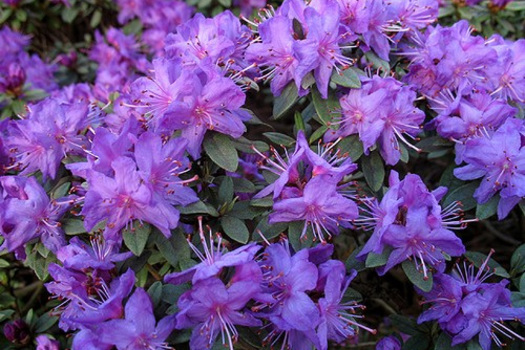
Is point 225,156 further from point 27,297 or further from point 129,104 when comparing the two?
point 27,297

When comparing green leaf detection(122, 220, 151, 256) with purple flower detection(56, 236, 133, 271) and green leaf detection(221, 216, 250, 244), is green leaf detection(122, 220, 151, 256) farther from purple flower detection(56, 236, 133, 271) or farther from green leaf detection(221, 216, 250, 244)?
green leaf detection(221, 216, 250, 244)

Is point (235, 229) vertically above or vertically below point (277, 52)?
below

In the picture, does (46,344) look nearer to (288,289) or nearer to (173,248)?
(173,248)

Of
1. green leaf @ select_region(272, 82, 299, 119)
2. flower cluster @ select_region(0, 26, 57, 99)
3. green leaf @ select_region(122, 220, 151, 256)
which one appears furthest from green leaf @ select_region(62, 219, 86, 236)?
flower cluster @ select_region(0, 26, 57, 99)

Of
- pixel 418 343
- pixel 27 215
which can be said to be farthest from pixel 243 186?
pixel 418 343

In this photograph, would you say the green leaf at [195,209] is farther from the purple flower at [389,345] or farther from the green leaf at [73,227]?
the purple flower at [389,345]
